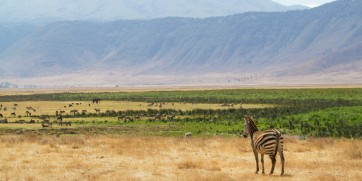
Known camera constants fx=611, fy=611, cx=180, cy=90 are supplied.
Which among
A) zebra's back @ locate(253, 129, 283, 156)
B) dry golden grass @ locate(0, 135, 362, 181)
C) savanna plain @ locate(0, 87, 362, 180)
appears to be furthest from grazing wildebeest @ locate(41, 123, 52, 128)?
zebra's back @ locate(253, 129, 283, 156)

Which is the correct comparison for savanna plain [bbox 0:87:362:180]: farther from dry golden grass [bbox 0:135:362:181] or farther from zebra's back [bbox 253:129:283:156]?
zebra's back [bbox 253:129:283:156]

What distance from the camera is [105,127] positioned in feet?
146

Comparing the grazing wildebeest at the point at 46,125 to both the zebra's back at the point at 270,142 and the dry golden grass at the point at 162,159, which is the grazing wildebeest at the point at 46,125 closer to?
the dry golden grass at the point at 162,159

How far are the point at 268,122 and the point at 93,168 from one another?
24400 mm

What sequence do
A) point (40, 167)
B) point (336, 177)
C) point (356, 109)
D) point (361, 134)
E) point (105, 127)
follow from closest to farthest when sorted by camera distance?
point (336, 177), point (40, 167), point (361, 134), point (105, 127), point (356, 109)

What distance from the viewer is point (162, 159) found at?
24828mm

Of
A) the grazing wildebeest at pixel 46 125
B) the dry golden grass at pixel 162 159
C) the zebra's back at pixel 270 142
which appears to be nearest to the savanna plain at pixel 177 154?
the dry golden grass at pixel 162 159

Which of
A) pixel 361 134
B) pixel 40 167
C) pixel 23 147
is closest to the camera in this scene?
pixel 40 167

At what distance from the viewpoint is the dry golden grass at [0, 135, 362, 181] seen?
803 inches

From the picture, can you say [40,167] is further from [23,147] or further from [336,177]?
[336,177]

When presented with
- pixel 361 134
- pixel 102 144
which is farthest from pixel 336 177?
pixel 361 134

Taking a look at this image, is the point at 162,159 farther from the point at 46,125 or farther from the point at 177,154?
the point at 46,125

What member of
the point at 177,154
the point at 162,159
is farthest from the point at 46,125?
the point at 162,159

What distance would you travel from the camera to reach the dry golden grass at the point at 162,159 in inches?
803
